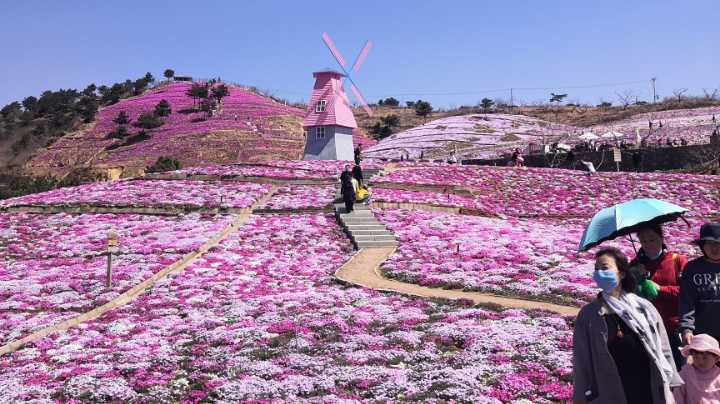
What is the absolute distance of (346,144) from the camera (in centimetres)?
6016

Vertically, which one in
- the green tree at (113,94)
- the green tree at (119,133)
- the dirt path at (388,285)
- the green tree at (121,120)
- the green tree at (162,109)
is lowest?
the dirt path at (388,285)

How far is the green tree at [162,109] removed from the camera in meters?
92.1

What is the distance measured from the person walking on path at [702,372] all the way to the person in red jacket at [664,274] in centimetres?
138

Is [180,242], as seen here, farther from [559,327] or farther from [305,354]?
[559,327]

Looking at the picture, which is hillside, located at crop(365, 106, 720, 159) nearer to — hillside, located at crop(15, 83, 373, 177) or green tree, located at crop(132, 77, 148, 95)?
hillside, located at crop(15, 83, 373, 177)

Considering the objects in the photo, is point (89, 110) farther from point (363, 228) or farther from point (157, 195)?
point (363, 228)

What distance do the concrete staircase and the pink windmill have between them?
2421cm

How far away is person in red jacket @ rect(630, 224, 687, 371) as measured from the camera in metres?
8.43

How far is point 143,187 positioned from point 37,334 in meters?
26.0

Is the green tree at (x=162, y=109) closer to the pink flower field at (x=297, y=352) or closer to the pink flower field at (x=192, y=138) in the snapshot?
the pink flower field at (x=192, y=138)

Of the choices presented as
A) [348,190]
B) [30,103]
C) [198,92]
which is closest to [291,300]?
[348,190]

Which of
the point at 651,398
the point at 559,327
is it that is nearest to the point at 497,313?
the point at 559,327

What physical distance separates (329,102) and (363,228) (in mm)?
30360

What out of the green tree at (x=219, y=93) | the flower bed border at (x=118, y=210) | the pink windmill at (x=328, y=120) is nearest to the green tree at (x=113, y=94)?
the green tree at (x=219, y=93)
